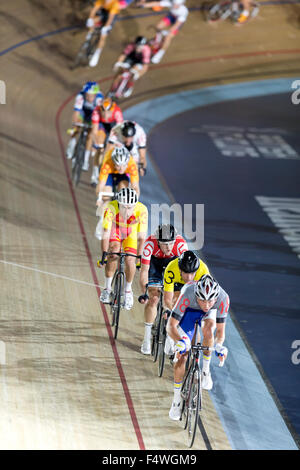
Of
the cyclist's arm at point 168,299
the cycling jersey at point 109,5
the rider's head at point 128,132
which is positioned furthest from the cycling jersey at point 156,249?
the cycling jersey at point 109,5

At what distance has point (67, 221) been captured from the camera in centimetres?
943

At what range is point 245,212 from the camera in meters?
10.6

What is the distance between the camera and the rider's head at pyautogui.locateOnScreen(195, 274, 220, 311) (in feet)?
17.0

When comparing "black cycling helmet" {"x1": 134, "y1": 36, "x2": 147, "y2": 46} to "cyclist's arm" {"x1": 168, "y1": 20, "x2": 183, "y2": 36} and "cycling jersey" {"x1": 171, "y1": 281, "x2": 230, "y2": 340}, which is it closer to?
"cyclist's arm" {"x1": 168, "y1": 20, "x2": 183, "y2": 36}

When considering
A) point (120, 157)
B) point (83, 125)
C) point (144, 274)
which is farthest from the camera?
point (83, 125)

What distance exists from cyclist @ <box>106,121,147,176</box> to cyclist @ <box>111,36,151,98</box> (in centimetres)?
554

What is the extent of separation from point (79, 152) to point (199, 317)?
18.1 ft

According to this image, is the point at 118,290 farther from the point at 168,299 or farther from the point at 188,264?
the point at 188,264

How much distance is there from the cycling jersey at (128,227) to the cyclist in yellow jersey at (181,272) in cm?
104

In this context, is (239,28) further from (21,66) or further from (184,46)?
(21,66)

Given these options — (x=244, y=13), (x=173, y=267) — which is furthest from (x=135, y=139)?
(x=244, y=13)

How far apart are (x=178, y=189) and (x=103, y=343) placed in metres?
4.91
